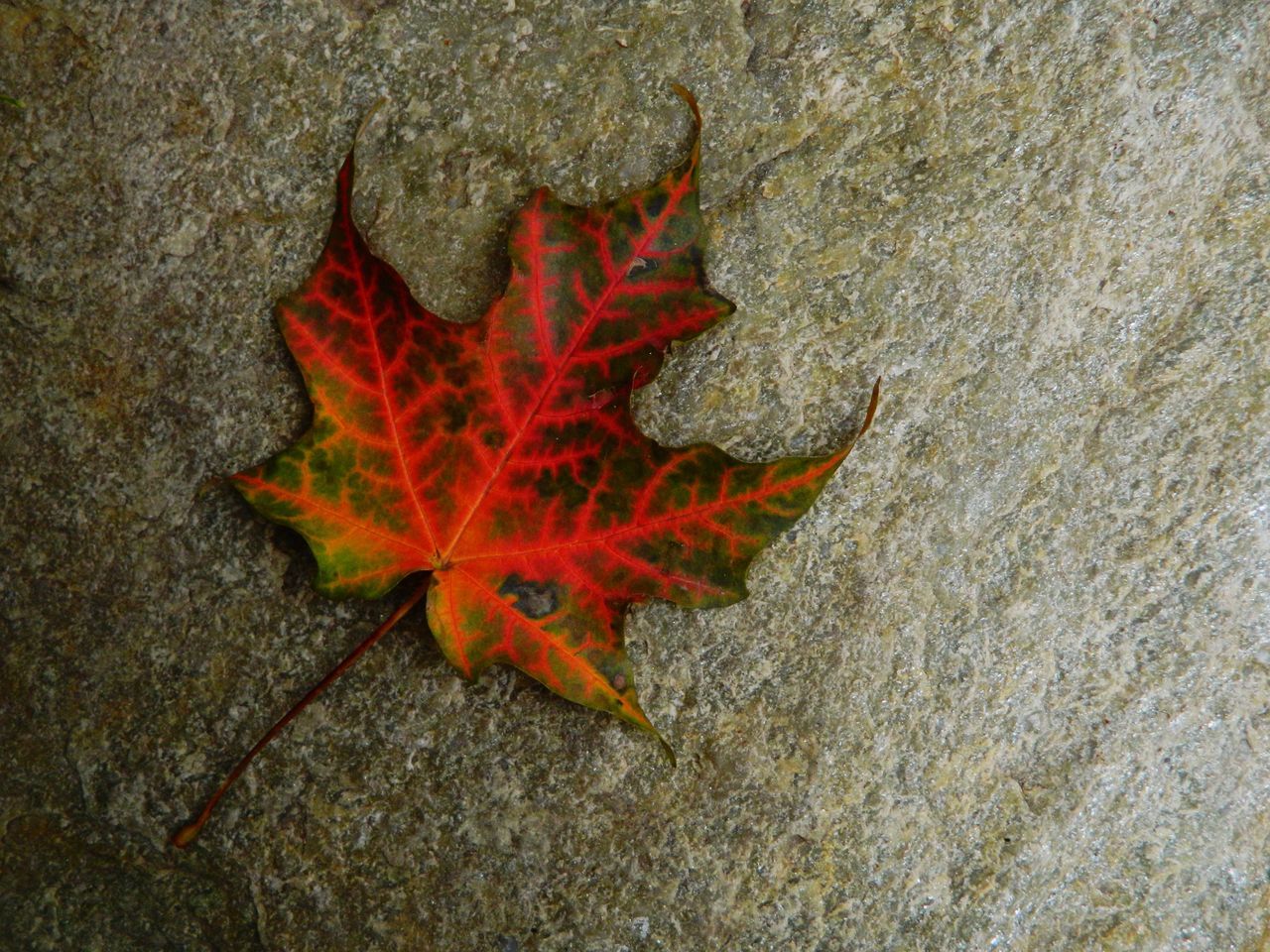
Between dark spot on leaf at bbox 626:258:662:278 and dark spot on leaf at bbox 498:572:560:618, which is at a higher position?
dark spot on leaf at bbox 626:258:662:278

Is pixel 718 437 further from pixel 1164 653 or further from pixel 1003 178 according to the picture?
pixel 1164 653

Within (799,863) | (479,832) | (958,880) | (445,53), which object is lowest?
(958,880)

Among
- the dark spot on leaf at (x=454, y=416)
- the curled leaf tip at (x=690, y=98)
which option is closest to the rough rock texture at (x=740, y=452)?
the curled leaf tip at (x=690, y=98)

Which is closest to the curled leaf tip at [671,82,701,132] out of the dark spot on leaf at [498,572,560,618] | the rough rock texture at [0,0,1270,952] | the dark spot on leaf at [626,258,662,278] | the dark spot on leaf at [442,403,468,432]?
the rough rock texture at [0,0,1270,952]

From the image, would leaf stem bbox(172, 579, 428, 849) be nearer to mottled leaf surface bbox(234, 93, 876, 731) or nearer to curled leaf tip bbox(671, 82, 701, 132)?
mottled leaf surface bbox(234, 93, 876, 731)

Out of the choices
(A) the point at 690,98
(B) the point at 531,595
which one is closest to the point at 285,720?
(B) the point at 531,595

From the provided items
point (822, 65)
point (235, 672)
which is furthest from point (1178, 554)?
point (235, 672)

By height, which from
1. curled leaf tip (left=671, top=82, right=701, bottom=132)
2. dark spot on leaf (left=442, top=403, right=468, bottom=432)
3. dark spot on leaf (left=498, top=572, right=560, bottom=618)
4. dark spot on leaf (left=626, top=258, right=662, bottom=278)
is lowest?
dark spot on leaf (left=498, top=572, right=560, bottom=618)

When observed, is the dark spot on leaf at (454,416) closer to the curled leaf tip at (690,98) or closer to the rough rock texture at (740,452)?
the rough rock texture at (740,452)
